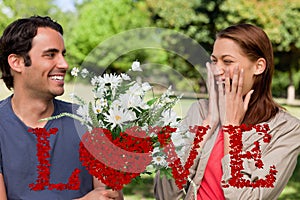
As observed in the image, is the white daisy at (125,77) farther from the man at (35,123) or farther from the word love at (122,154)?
the man at (35,123)

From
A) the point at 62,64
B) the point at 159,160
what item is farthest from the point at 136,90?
the point at 62,64

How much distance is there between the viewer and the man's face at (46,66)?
238 centimetres

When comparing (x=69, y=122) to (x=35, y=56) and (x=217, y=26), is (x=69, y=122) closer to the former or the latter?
(x=35, y=56)

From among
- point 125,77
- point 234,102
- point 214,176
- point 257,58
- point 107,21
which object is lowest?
point 214,176

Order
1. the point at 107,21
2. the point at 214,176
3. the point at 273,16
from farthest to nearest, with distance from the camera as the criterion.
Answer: the point at 107,21
the point at 273,16
the point at 214,176

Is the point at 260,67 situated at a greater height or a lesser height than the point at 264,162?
greater

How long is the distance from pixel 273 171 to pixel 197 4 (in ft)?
83.7

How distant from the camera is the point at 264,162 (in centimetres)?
233

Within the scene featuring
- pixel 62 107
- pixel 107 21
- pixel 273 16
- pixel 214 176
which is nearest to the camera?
pixel 214 176

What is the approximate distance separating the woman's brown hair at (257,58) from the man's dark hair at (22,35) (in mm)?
883

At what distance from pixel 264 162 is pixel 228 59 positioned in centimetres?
51

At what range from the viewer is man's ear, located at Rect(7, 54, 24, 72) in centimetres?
252

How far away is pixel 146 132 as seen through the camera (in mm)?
2039

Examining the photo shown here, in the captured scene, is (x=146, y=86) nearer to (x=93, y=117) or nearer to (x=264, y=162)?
(x=93, y=117)
